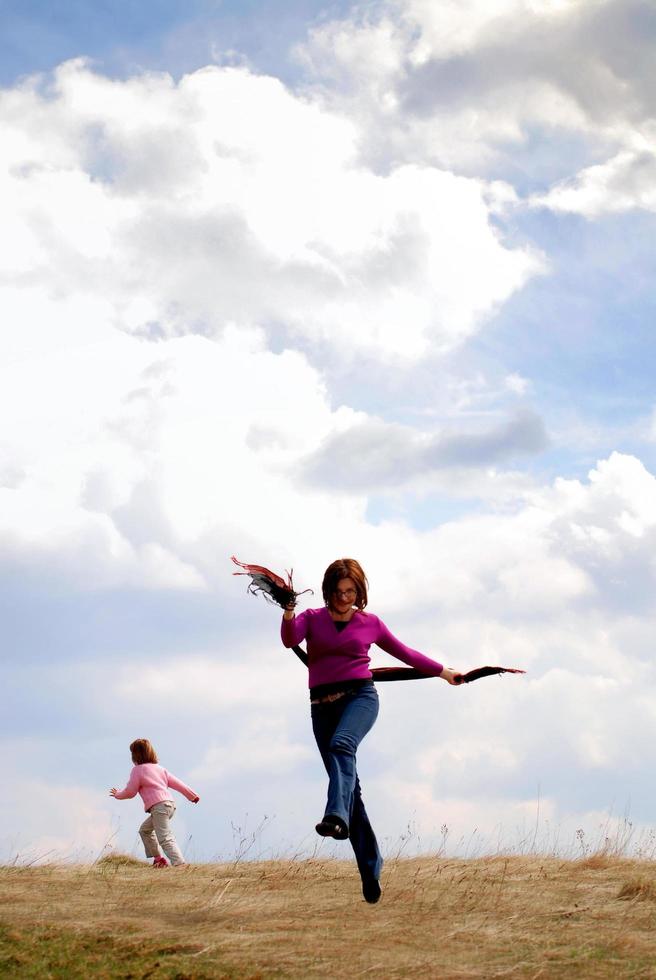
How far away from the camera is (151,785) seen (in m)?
13.7

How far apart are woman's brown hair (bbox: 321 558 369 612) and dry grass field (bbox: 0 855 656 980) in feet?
7.87

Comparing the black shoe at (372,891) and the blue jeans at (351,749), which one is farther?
the black shoe at (372,891)

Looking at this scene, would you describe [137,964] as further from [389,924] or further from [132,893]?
[132,893]

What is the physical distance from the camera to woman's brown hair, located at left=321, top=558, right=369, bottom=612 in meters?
8.04

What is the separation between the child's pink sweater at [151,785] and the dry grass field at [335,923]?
197 centimetres

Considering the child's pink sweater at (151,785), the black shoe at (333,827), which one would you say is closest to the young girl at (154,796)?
the child's pink sweater at (151,785)

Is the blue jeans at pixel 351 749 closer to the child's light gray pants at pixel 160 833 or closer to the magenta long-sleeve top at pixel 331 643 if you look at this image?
the magenta long-sleeve top at pixel 331 643

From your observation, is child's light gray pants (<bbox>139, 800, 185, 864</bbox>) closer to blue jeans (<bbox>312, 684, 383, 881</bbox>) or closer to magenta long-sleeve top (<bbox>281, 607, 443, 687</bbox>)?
blue jeans (<bbox>312, 684, 383, 881</bbox>)

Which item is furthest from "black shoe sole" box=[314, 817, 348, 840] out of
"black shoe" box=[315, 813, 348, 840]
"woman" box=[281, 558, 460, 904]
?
"woman" box=[281, 558, 460, 904]

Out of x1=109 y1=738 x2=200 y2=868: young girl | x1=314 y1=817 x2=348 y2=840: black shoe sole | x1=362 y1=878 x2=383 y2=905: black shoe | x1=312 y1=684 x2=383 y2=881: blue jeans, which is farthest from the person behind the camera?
x1=109 y1=738 x2=200 y2=868: young girl

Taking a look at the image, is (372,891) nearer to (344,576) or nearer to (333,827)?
(333,827)

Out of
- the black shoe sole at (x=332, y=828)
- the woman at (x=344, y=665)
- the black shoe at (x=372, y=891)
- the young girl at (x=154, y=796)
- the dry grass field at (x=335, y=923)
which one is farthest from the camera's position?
the young girl at (x=154, y=796)

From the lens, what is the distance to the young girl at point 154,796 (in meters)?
13.6

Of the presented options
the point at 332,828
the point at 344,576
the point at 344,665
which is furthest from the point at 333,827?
the point at 344,576
